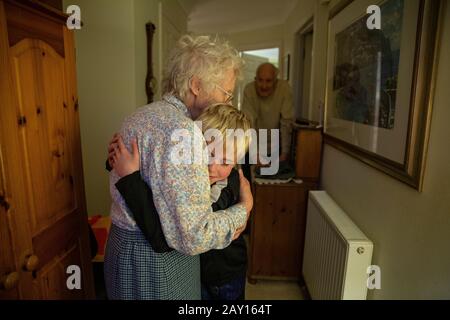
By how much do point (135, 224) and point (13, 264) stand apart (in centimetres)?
32

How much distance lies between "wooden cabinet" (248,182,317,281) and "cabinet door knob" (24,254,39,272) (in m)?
1.61

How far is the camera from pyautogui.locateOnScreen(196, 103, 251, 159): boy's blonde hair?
930mm

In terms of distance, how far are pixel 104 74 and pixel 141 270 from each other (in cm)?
172

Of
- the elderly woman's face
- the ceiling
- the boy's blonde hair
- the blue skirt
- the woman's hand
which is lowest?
the blue skirt

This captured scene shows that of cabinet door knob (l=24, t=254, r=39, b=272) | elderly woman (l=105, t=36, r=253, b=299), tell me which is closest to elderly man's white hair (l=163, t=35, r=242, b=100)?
elderly woman (l=105, t=36, r=253, b=299)

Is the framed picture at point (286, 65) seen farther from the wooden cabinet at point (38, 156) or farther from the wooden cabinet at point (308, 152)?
the wooden cabinet at point (38, 156)

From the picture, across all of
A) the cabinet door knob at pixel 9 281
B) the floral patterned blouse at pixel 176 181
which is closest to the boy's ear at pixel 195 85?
the floral patterned blouse at pixel 176 181

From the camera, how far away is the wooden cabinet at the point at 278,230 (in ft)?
7.50

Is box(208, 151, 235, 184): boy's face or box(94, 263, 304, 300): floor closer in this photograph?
box(208, 151, 235, 184): boy's face

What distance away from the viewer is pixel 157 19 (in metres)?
2.73

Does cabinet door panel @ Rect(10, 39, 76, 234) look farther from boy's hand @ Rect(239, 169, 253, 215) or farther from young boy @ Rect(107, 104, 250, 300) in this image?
boy's hand @ Rect(239, 169, 253, 215)

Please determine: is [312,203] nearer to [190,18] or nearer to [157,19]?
[157,19]

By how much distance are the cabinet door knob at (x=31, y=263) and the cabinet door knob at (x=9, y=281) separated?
39mm

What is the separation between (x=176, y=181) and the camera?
2.49 feet
